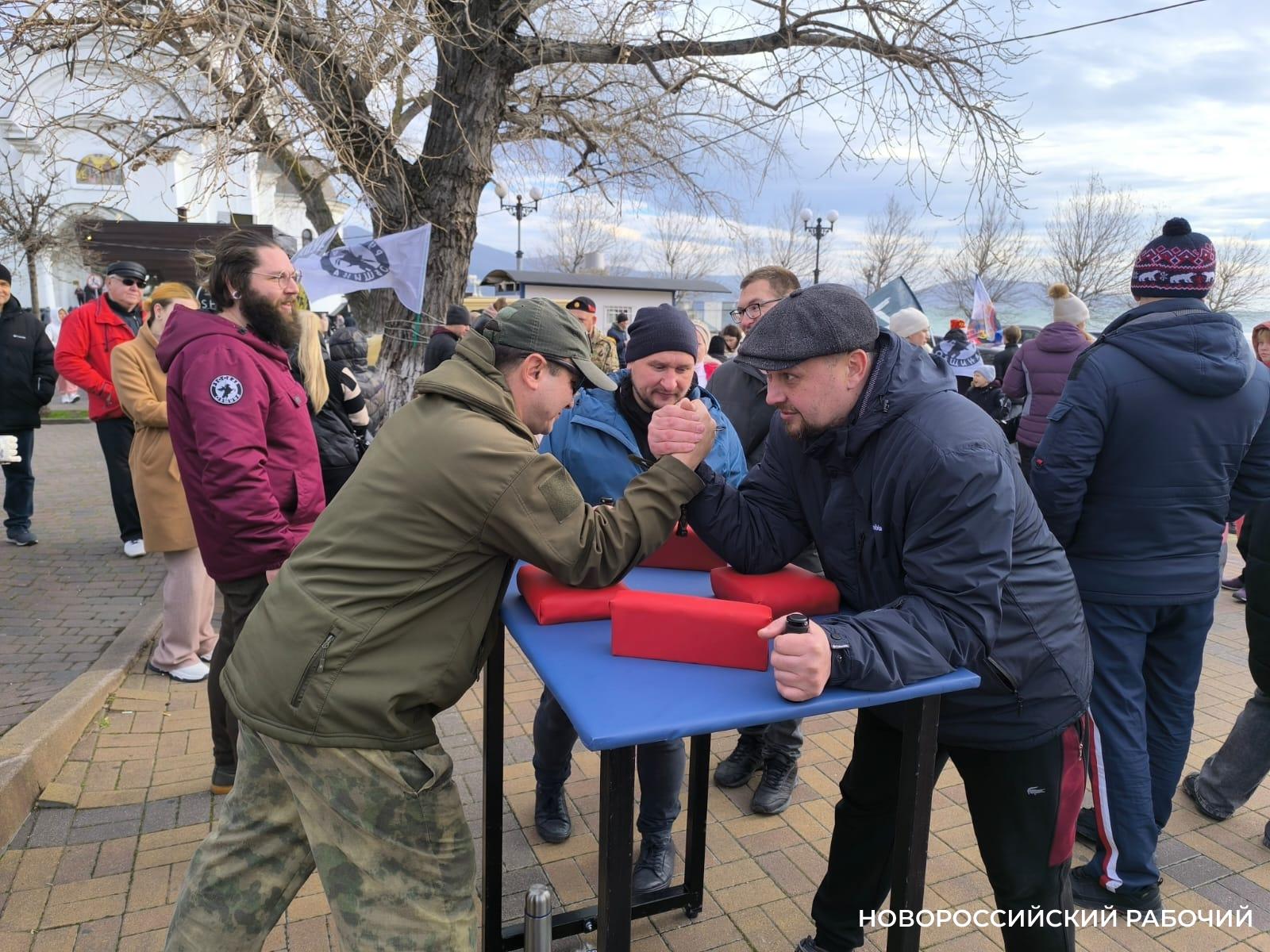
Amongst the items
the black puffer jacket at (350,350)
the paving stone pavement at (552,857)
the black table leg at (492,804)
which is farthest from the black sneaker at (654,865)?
the black puffer jacket at (350,350)

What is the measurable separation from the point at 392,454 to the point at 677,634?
707mm

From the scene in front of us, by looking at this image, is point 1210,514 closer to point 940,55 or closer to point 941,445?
point 941,445

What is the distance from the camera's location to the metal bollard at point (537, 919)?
1909 mm

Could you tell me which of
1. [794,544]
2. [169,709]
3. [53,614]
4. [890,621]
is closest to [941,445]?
[890,621]

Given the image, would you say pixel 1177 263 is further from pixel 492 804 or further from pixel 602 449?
pixel 492 804

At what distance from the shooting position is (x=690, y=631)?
1690mm

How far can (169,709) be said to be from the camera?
4051mm

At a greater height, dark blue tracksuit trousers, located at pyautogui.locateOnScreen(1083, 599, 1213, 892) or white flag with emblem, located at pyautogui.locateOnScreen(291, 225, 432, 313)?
white flag with emblem, located at pyautogui.locateOnScreen(291, 225, 432, 313)

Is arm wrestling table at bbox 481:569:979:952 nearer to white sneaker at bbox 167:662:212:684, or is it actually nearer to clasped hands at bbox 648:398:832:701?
clasped hands at bbox 648:398:832:701

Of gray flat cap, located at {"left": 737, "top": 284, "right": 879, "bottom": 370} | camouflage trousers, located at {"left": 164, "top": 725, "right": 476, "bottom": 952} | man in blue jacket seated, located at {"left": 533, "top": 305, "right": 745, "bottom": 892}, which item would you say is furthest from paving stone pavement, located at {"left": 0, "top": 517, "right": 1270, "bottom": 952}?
gray flat cap, located at {"left": 737, "top": 284, "right": 879, "bottom": 370}

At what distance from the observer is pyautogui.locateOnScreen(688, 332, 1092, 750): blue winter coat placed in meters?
1.71

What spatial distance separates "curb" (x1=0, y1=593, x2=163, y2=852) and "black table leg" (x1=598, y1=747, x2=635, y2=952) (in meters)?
2.51

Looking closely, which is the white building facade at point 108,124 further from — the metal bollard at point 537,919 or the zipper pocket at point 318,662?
the metal bollard at point 537,919

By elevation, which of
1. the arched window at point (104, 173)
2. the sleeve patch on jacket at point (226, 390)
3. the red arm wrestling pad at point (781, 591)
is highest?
the arched window at point (104, 173)
